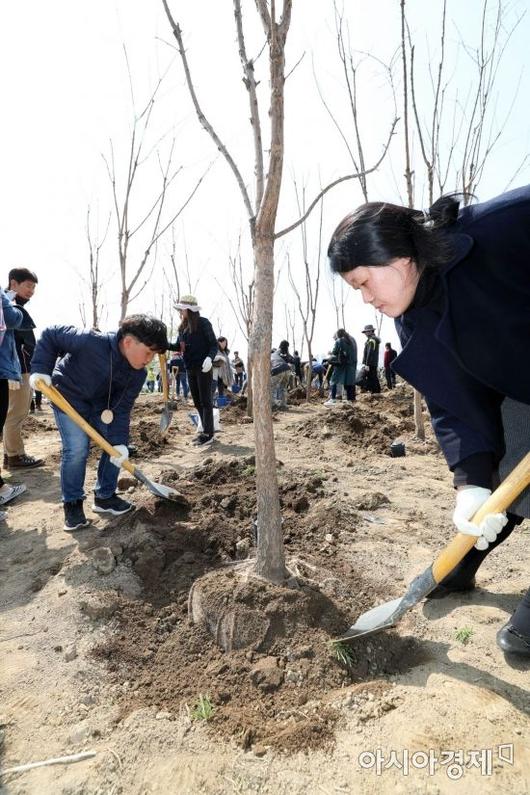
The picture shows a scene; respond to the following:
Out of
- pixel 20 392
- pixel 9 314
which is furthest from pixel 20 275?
pixel 20 392

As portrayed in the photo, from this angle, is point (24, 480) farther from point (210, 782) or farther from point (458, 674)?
point (458, 674)

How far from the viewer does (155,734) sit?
152cm

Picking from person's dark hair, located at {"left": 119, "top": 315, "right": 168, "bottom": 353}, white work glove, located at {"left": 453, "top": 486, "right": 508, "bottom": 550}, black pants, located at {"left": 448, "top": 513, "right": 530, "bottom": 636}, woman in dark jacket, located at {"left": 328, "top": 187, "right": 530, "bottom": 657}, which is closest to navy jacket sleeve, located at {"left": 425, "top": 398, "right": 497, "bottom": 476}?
woman in dark jacket, located at {"left": 328, "top": 187, "right": 530, "bottom": 657}

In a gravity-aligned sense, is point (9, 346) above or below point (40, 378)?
above

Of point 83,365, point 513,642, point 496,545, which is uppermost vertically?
point 83,365

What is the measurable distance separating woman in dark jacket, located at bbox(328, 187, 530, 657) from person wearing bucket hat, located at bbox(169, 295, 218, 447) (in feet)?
12.3

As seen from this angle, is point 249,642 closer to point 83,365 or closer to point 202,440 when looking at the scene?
point 83,365

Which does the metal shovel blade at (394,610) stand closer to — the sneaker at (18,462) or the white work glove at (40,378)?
the white work glove at (40,378)

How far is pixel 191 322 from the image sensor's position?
5262mm

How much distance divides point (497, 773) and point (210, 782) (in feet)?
2.53

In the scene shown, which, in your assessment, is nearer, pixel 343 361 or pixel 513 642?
pixel 513 642

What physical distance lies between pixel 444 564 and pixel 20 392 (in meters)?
4.05

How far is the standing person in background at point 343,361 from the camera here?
9.28 m

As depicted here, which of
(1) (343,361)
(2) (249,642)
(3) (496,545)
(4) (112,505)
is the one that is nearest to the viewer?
(2) (249,642)
